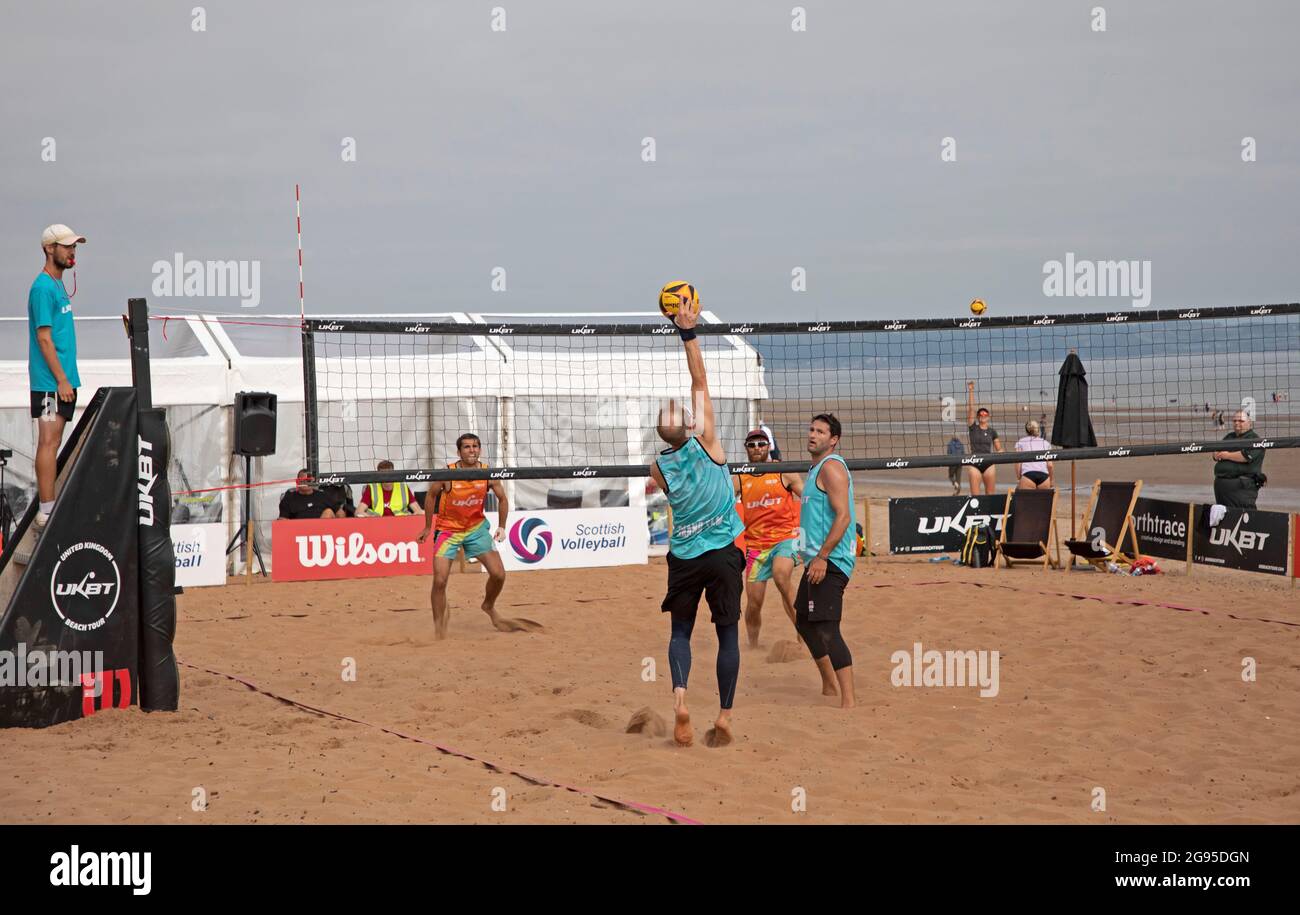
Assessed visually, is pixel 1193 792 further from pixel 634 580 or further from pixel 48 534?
pixel 634 580

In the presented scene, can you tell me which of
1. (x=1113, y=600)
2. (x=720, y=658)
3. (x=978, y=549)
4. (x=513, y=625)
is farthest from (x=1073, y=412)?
(x=978, y=549)

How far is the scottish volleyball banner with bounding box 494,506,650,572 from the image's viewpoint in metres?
14.4

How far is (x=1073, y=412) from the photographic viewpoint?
9.09 meters

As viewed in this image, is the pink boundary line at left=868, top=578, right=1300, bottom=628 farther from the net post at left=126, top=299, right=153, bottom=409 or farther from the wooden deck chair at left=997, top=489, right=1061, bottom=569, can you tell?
the net post at left=126, top=299, right=153, bottom=409

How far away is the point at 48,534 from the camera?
6.12 m

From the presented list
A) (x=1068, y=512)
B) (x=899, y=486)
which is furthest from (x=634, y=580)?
A: (x=899, y=486)

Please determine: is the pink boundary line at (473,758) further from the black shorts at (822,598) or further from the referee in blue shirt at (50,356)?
the black shorts at (822,598)

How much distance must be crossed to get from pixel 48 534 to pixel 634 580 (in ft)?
26.2

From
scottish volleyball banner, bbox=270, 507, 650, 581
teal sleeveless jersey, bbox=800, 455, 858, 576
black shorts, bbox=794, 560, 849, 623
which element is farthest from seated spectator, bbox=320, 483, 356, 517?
black shorts, bbox=794, 560, 849, 623

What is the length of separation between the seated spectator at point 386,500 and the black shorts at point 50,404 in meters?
8.34

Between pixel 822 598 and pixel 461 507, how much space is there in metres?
3.67

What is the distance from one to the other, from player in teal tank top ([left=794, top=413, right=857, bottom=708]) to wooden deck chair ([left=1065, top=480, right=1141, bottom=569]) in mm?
6840

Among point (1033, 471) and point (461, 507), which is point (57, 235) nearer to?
point (461, 507)

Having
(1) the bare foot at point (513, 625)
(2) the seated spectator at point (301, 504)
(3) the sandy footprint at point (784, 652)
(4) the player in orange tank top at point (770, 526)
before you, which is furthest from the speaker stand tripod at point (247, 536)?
(3) the sandy footprint at point (784, 652)
